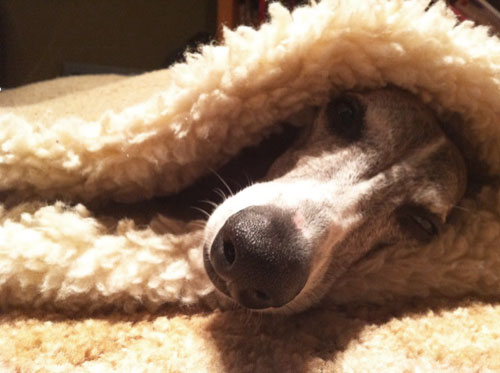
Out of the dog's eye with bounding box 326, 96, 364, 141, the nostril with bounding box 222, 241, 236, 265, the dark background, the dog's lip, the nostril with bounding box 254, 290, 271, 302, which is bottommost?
the dark background

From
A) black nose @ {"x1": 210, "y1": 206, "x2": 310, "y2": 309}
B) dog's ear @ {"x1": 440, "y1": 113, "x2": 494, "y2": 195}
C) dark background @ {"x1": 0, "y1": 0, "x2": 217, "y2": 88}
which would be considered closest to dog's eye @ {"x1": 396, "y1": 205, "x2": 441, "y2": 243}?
dog's ear @ {"x1": 440, "y1": 113, "x2": 494, "y2": 195}

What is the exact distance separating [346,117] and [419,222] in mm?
Answer: 287

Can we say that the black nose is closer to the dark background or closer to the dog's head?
the dog's head

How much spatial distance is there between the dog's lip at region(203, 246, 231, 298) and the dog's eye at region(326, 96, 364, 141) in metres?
0.41

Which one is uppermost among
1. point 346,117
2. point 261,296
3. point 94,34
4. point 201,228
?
point 346,117

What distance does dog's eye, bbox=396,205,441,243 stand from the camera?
102 cm

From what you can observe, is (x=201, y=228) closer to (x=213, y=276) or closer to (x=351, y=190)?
(x=213, y=276)

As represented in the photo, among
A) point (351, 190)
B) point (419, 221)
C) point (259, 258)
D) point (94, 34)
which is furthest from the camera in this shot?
point (94, 34)

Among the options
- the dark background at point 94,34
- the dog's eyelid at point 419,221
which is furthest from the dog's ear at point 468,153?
the dark background at point 94,34

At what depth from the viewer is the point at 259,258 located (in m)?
0.67

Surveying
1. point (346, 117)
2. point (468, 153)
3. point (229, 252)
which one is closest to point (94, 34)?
point (346, 117)

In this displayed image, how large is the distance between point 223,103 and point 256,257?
1.18ft

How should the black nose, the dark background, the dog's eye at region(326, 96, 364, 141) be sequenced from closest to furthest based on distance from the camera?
the black nose
the dog's eye at region(326, 96, 364, 141)
the dark background

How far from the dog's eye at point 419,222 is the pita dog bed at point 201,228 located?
47 mm
